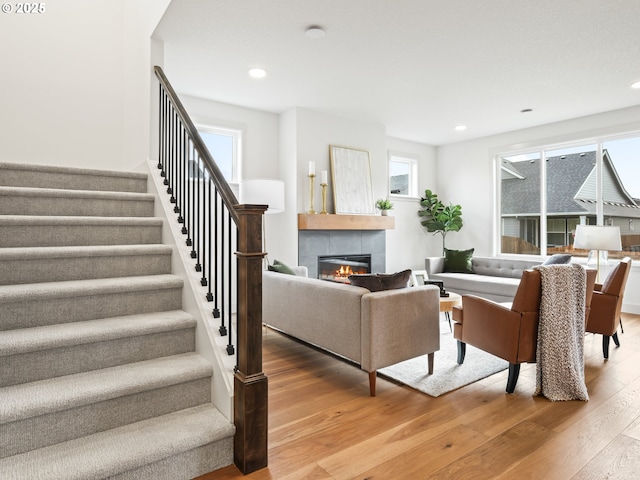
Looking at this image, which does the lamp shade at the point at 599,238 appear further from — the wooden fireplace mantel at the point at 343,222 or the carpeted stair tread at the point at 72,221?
the carpeted stair tread at the point at 72,221

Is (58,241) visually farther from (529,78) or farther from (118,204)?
(529,78)

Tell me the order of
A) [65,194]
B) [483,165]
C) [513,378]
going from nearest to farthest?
[65,194] → [513,378] → [483,165]

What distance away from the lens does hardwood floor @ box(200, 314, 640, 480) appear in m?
1.85

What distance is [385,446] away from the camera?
206cm

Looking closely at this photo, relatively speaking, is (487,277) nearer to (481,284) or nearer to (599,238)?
(481,284)

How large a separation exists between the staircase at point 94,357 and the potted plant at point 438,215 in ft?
19.1

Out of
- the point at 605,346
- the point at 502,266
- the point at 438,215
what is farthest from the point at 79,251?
the point at 438,215

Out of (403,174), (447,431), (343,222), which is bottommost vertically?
(447,431)

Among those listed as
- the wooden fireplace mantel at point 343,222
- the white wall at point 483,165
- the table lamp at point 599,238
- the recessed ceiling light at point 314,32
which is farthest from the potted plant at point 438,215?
the recessed ceiling light at point 314,32

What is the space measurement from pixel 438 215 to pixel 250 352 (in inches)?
244

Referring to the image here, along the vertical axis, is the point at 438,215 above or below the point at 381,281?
above

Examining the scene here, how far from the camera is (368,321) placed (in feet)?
8.61

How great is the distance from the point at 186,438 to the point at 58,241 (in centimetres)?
144

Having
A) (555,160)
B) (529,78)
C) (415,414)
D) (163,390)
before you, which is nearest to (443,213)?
(555,160)
